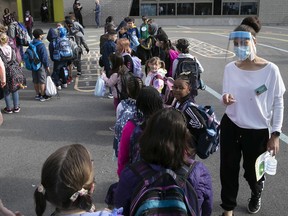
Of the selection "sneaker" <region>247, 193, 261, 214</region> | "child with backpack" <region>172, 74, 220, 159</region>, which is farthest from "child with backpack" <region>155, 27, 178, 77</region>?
"sneaker" <region>247, 193, 261, 214</region>

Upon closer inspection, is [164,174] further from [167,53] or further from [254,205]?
[167,53]

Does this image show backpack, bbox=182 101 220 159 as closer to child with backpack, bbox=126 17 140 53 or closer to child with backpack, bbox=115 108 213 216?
child with backpack, bbox=115 108 213 216

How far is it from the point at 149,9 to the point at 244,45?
22.8 meters

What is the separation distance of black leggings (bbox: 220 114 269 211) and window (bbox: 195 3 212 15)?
75.9ft

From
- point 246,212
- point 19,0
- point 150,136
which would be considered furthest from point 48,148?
point 19,0

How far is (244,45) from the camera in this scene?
313 cm

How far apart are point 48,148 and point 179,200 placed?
3.86m

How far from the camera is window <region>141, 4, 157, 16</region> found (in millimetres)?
24938

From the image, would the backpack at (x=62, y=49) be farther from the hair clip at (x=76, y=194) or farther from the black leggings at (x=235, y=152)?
the hair clip at (x=76, y=194)

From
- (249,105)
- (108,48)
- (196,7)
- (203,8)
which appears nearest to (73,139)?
(108,48)

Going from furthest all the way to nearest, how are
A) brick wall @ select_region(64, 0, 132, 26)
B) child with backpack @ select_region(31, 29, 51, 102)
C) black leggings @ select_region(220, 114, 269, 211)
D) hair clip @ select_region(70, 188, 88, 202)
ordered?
brick wall @ select_region(64, 0, 132, 26)
child with backpack @ select_region(31, 29, 51, 102)
black leggings @ select_region(220, 114, 269, 211)
hair clip @ select_region(70, 188, 88, 202)

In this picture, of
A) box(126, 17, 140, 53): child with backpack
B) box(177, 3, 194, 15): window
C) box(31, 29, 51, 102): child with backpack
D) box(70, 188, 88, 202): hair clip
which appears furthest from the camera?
box(177, 3, 194, 15): window

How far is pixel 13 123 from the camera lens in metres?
6.54

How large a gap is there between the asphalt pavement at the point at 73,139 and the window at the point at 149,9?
50.3 ft
